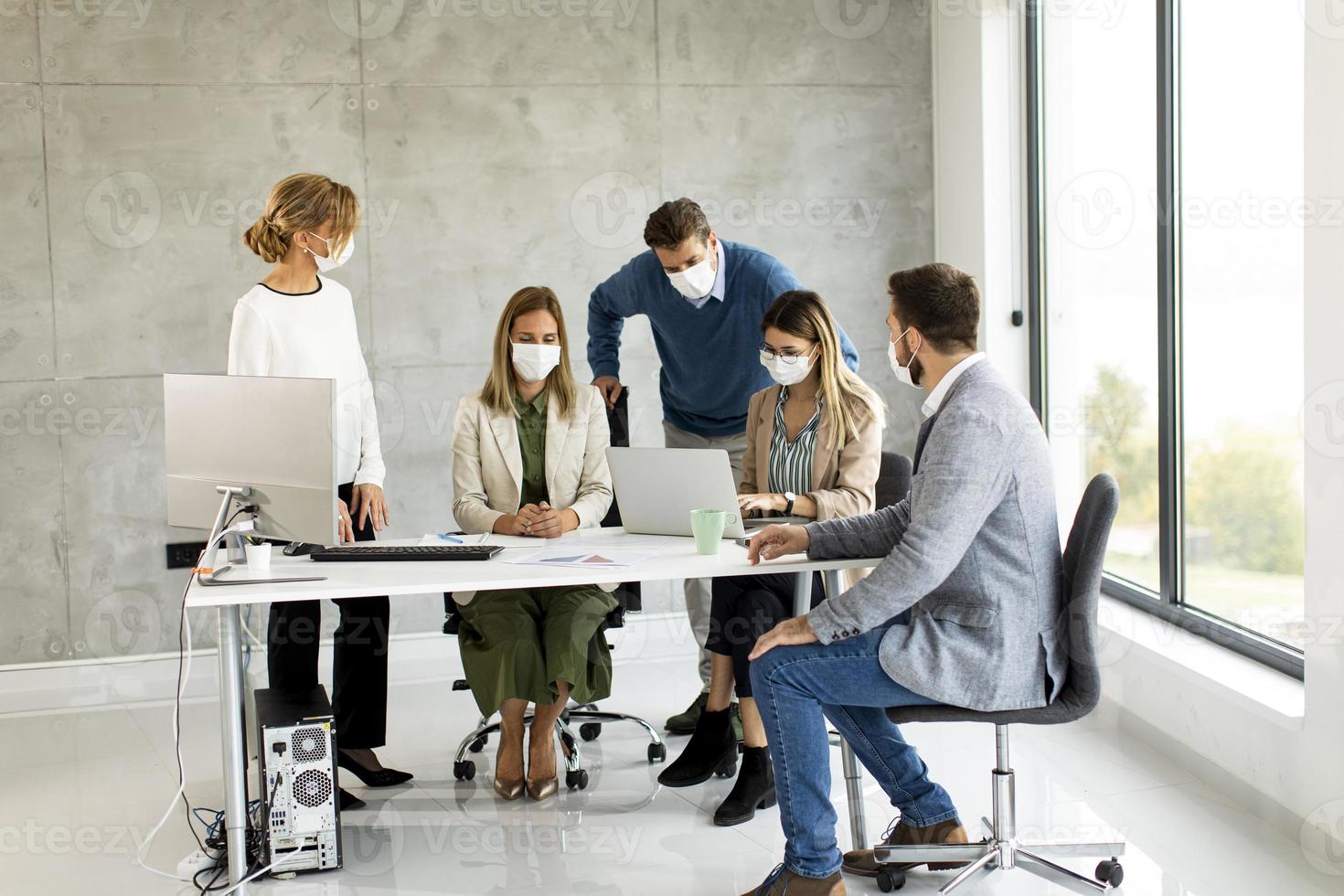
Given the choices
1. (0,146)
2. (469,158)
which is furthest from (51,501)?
(469,158)

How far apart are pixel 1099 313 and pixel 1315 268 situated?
1519 millimetres

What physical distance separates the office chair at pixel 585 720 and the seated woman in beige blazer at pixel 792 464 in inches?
13.4

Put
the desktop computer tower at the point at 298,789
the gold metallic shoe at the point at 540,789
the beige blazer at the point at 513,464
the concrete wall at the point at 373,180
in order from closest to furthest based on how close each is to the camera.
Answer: the desktop computer tower at the point at 298,789
the gold metallic shoe at the point at 540,789
the beige blazer at the point at 513,464
the concrete wall at the point at 373,180

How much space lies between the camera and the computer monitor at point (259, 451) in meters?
2.55

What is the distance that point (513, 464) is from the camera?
343 cm

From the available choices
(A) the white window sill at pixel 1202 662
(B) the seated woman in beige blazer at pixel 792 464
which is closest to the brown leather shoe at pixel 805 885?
(B) the seated woman in beige blazer at pixel 792 464

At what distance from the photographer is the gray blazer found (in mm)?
2357

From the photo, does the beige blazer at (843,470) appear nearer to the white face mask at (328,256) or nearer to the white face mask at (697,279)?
the white face mask at (697,279)

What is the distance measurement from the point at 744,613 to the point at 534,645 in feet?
1.84

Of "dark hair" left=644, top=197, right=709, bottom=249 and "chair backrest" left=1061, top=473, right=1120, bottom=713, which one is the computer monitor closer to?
"dark hair" left=644, top=197, right=709, bottom=249

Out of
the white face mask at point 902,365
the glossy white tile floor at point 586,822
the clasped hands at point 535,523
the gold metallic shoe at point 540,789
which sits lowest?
the glossy white tile floor at point 586,822

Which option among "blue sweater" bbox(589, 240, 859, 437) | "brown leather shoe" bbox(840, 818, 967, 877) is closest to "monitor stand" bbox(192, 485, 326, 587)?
"brown leather shoe" bbox(840, 818, 967, 877)

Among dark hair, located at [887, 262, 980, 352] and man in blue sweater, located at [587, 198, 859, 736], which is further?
man in blue sweater, located at [587, 198, 859, 736]

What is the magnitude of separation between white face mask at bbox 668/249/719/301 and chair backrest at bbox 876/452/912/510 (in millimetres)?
813
